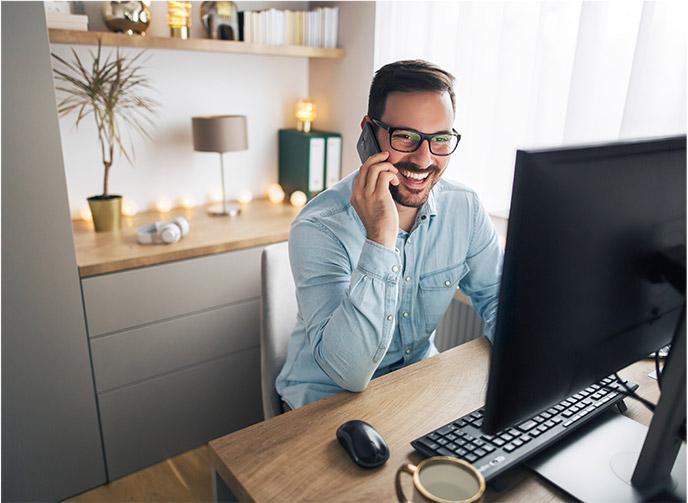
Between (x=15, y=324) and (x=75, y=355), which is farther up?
(x=15, y=324)

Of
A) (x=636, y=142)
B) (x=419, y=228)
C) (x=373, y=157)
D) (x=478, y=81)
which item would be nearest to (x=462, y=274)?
(x=419, y=228)

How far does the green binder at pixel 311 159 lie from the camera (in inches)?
97.7

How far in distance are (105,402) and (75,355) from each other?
0.22 meters

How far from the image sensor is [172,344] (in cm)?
193

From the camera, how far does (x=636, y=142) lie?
63 centimetres

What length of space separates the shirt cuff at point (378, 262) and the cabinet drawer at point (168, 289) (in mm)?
1031

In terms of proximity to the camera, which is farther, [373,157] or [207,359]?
[207,359]

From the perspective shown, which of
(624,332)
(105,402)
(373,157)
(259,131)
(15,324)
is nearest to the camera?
(624,332)

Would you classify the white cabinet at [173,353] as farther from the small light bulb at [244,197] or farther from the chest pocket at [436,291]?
the chest pocket at [436,291]

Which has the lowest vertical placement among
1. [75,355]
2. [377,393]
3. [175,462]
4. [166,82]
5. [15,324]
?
[175,462]

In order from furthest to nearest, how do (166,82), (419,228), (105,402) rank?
(166,82) → (105,402) → (419,228)

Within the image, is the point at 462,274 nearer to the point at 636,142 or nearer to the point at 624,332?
the point at 624,332

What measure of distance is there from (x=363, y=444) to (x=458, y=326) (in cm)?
145

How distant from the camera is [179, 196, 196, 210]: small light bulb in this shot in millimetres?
2447
